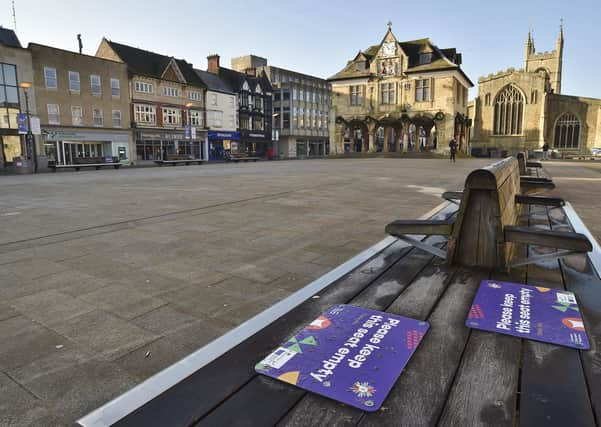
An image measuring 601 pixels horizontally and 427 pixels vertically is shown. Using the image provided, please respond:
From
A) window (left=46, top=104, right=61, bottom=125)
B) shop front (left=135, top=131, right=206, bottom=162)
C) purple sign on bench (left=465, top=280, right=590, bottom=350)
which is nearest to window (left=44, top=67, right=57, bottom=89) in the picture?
window (left=46, top=104, right=61, bottom=125)

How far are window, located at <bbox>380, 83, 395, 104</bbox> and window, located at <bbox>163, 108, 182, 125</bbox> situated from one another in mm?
23129

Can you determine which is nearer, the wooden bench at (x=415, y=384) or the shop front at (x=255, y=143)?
the wooden bench at (x=415, y=384)

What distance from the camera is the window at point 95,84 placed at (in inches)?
1494

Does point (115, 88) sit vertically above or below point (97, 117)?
above

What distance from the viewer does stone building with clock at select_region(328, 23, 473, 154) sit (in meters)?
43.9

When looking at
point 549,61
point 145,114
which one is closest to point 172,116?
point 145,114

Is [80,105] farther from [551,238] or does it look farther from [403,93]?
[551,238]

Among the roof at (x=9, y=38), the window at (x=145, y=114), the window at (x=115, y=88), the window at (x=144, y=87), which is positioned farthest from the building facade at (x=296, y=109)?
the roof at (x=9, y=38)

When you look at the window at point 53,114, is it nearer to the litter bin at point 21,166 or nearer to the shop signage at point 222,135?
→ the litter bin at point 21,166

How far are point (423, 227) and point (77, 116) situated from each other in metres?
40.2

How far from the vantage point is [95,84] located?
38219 millimetres

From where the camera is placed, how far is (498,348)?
2090 millimetres

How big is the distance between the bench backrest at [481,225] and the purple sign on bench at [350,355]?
138 centimetres

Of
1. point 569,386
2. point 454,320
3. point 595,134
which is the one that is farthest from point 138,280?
point 595,134
